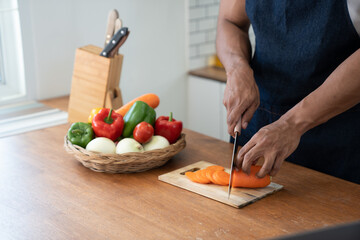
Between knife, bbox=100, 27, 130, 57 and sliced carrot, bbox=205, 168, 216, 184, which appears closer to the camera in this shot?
sliced carrot, bbox=205, 168, 216, 184

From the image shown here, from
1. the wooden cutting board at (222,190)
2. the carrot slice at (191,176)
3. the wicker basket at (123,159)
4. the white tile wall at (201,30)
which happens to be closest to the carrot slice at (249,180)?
the wooden cutting board at (222,190)

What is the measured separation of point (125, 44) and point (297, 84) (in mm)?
1440

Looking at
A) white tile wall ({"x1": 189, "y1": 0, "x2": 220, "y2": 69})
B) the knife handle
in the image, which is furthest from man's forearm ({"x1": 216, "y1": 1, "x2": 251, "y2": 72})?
white tile wall ({"x1": 189, "y1": 0, "x2": 220, "y2": 69})

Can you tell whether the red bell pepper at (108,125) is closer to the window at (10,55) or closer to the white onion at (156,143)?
the white onion at (156,143)

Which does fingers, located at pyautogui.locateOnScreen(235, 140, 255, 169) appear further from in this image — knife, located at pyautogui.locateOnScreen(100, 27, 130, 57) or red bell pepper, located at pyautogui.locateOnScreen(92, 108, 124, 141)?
knife, located at pyautogui.locateOnScreen(100, 27, 130, 57)

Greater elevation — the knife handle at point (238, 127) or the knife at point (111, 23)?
the knife at point (111, 23)

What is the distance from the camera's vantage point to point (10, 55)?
2.43 metres

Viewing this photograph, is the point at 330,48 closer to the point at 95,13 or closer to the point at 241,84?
the point at 241,84

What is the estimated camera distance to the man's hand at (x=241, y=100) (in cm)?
146

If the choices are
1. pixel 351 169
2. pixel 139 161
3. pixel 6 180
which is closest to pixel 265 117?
pixel 351 169

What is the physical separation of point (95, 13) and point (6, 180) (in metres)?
1.37

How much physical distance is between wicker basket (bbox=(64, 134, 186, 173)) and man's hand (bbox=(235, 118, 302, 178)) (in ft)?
0.81

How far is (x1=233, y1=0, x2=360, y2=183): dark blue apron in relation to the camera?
1479mm

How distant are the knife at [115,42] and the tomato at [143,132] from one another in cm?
47
